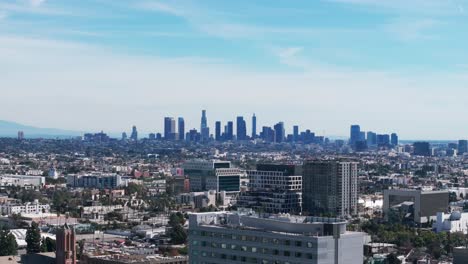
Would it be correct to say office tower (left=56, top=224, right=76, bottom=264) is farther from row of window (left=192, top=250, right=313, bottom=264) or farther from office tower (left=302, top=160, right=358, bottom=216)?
office tower (left=302, top=160, right=358, bottom=216)

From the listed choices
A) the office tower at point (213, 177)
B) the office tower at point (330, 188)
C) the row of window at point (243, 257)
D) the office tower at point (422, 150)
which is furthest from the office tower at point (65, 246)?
the office tower at point (422, 150)


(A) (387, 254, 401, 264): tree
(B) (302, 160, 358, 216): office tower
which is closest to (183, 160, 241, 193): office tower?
(B) (302, 160, 358, 216): office tower

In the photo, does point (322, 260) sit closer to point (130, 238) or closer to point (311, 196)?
point (130, 238)

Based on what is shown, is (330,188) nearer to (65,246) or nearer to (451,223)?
(451,223)

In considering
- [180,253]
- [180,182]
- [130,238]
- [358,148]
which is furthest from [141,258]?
[358,148]

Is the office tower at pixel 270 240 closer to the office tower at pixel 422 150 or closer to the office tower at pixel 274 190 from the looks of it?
the office tower at pixel 274 190

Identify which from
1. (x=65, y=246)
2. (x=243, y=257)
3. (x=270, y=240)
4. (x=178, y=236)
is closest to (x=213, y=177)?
(x=178, y=236)
